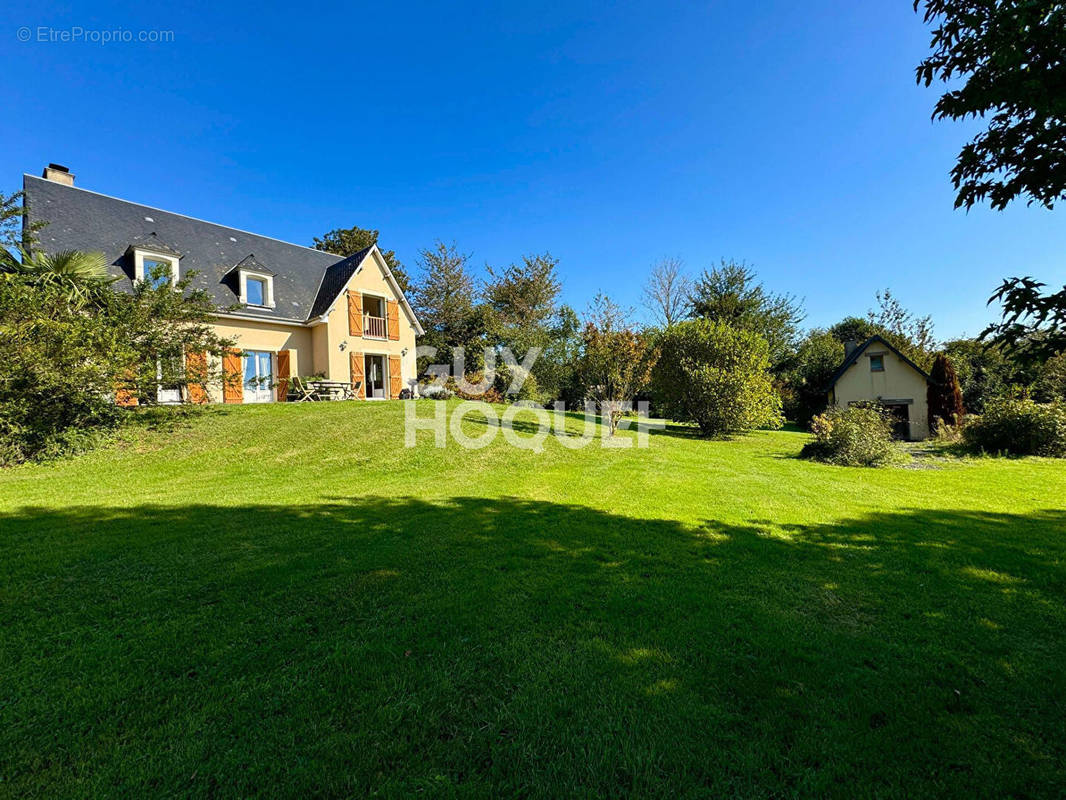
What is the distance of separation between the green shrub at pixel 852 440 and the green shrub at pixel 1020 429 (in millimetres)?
4004

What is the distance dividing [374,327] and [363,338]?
1044 mm

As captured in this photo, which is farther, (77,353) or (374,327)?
(374,327)

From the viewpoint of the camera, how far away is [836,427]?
12.3m

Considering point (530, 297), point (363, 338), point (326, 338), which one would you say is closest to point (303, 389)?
point (326, 338)

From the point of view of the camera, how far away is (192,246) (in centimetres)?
1822

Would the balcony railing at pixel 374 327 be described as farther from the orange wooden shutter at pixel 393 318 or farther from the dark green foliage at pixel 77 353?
the dark green foliage at pixel 77 353

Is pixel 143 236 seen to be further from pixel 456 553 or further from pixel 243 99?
pixel 456 553

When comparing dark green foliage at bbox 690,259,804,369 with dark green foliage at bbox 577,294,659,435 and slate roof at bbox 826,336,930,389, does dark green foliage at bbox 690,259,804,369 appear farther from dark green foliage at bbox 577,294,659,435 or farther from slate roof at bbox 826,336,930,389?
dark green foliage at bbox 577,294,659,435

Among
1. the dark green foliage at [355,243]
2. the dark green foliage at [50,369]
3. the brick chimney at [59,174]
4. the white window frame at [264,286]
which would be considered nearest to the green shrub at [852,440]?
the dark green foliage at [50,369]

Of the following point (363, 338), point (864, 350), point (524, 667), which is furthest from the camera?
point (864, 350)

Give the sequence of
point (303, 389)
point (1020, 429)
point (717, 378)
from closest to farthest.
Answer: point (1020, 429)
point (717, 378)
point (303, 389)

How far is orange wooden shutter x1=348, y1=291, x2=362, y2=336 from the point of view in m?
19.7

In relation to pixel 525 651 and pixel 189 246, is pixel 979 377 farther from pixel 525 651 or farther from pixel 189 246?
pixel 189 246

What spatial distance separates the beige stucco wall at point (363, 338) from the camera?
62.6 feet
